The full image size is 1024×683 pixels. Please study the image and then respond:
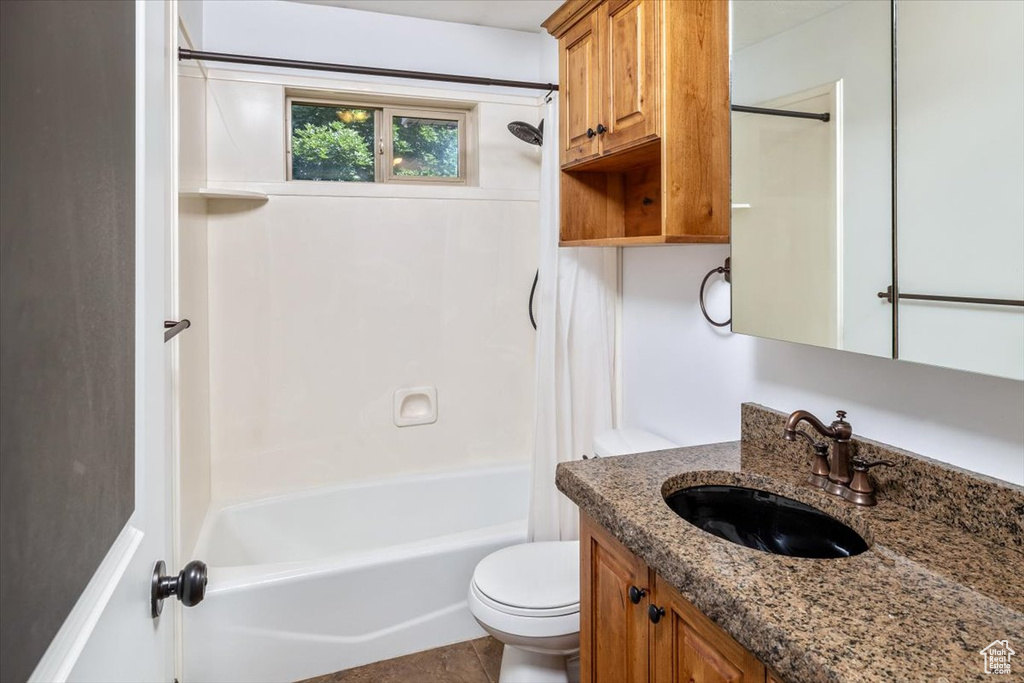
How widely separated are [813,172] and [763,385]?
0.60m

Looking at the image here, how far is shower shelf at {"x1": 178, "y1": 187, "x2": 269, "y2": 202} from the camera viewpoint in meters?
2.07

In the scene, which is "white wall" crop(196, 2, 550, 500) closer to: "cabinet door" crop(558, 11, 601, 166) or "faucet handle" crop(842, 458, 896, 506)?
"cabinet door" crop(558, 11, 601, 166)

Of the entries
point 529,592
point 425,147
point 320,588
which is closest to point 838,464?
point 529,592

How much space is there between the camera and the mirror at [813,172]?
1187 millimetres

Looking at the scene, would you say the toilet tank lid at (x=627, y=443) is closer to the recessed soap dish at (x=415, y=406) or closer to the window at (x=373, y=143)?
the recessed soap dish at (x=415, y=406)

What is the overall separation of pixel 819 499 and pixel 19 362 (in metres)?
1.32

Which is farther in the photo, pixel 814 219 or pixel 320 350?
pixel 320 350

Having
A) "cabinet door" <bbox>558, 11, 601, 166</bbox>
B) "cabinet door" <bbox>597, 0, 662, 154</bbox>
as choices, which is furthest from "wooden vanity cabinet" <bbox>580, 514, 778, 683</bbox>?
"cabinet door" <bbox>558, 11, 601, 166</bbox>

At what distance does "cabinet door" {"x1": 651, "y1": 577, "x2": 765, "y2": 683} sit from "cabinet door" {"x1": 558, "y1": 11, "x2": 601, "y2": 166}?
1.30 meters

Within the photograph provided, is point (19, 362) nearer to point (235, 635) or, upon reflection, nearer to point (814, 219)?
point (814, 219)

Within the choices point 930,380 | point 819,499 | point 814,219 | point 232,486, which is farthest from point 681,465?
point 232,486

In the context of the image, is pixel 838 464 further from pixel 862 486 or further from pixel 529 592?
pixel 529 592

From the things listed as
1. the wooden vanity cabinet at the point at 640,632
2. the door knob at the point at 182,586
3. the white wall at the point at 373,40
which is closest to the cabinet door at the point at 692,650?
the wooden vanity cabinet at the point at 640,632

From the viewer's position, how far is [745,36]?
1.46m
